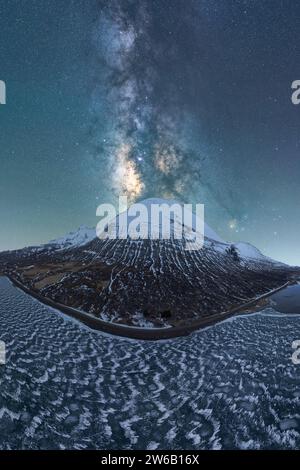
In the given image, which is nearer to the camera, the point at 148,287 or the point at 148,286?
the point at 148,287

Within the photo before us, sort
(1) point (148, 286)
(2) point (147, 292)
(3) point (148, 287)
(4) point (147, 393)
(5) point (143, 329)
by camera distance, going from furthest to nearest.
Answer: (1) point (148, 286) → (3) point (148, 287) → (2) point (147, 292) → (5) point (143, 329) → (4) point (147, 393)

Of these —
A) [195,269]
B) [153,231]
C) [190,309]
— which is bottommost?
[190,309]

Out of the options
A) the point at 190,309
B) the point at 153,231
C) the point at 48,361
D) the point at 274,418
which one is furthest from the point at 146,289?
the point at 153,231

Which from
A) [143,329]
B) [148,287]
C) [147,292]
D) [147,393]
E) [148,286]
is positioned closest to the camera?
[147,393]

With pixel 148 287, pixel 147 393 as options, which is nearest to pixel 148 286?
pixel 148 287

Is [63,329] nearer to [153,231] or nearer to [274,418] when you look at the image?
[274,418]

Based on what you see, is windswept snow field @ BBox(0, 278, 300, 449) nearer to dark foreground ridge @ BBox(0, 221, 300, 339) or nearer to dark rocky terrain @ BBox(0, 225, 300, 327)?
dark foreground ridge @ BBox(0, 221, 300, 339)

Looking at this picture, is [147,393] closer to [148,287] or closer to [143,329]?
[143,329]

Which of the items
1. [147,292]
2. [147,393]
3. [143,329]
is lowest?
[143,329]

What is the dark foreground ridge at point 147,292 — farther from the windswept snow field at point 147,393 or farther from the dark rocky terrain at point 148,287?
the windswept snow field at point 147,393
